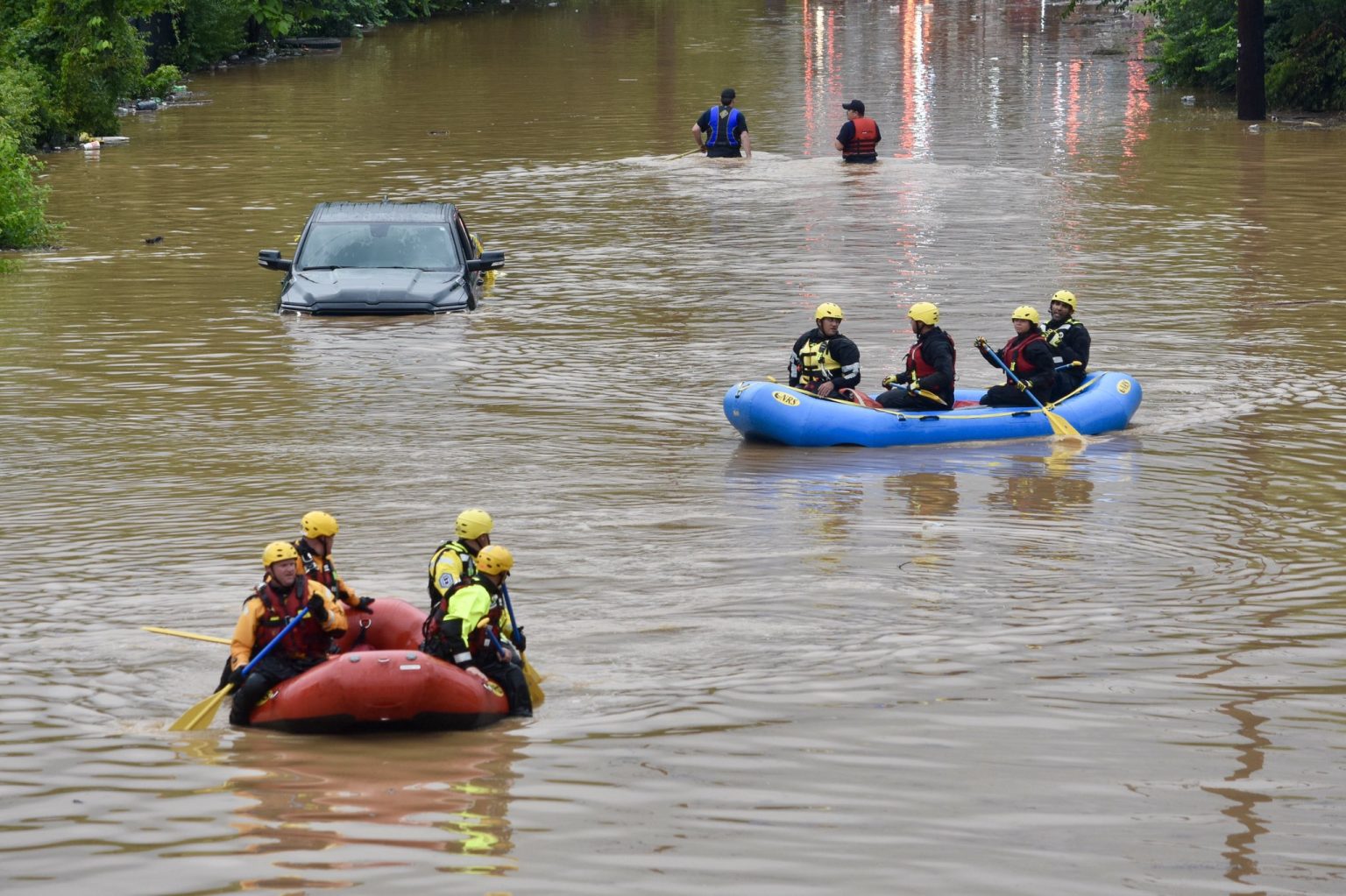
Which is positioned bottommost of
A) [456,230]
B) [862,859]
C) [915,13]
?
[862,859]

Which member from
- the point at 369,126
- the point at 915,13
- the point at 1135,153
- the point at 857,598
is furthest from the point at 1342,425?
the point at 915,13

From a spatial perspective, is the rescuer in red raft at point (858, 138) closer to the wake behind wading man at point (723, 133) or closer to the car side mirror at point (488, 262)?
the wake behind wading man at point (723, 133)

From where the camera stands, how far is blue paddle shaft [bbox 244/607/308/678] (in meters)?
9.75

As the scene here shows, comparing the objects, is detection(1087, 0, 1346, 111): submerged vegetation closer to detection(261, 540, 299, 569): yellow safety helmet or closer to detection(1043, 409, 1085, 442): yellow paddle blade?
detection(1043, 409, 1085, 442): yellow paddle blade

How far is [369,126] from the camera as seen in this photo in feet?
133

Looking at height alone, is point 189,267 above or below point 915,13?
below

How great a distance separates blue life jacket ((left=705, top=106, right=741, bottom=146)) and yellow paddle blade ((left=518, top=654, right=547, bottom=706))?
25761 millimetres

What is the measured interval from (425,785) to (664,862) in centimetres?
148

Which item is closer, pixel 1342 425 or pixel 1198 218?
pixel 1342 425

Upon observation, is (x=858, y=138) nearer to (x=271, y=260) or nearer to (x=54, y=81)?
(x=54, y=81)

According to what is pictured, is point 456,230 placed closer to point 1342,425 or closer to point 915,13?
point 1342,425

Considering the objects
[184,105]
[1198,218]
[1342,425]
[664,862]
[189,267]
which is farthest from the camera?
[184,105]

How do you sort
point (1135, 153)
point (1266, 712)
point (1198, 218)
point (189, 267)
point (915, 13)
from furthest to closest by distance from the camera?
point (915, 13) → point (1135, 153) → point (1198, 218) → point (189, 267) → point (1266, 712)

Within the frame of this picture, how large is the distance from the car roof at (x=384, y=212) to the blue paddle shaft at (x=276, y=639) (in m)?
12.4
